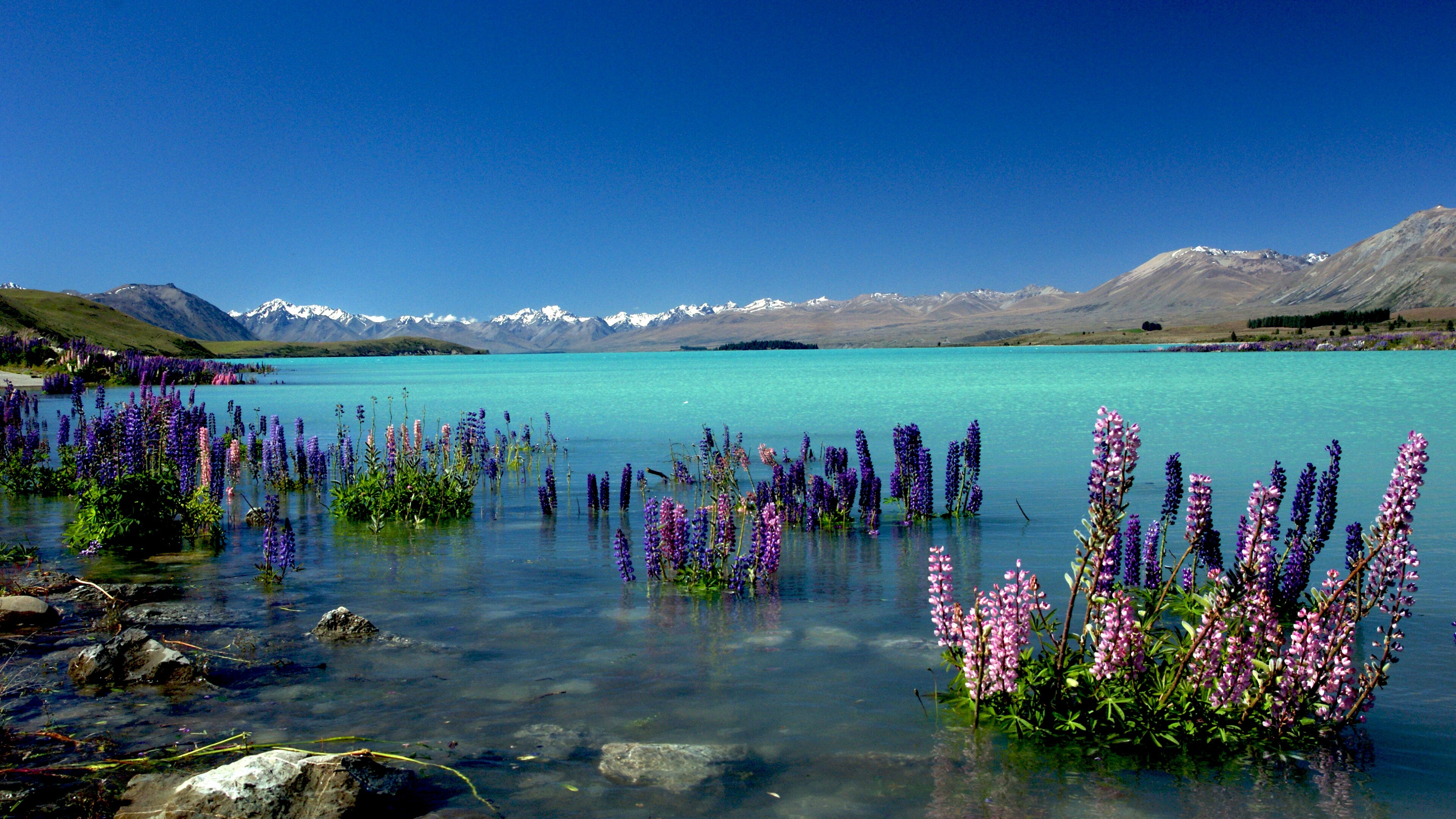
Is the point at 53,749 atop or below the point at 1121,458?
below

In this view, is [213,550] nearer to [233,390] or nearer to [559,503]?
[559,503]

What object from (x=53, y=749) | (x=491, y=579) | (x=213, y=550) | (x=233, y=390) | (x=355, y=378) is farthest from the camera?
(x=355, y=378)

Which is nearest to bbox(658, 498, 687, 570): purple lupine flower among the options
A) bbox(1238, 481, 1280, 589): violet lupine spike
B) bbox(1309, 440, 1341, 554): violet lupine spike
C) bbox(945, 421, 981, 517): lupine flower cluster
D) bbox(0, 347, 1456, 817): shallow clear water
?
bbox(0, 347, 1456, 817): shallow clear water

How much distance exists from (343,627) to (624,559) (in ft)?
10.3

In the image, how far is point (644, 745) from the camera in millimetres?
5719

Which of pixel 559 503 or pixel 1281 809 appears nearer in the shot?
pixel 1281 809

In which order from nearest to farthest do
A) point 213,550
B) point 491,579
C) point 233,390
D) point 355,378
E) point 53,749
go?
point 53,749 < point 491,579 < point 213,550 < point 233,390 < point 355,378

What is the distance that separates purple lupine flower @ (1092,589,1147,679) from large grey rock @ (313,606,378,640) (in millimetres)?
6123

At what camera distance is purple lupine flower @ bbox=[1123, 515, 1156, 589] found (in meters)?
8.91

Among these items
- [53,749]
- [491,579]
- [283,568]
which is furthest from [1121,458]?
[283,568]

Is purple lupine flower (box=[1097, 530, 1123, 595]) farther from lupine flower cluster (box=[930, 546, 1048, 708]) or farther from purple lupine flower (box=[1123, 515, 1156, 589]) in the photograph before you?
purple lupine flower (box=[1123, 515, 1156, 589])

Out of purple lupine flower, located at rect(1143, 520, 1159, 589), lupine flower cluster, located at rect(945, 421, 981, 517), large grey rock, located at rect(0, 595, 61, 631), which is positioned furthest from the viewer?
lupine flower cluster, located at rect(945, 421, 981, 517)

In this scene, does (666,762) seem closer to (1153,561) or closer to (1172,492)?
(1153,561)

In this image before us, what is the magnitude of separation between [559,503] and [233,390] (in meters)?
44.1
